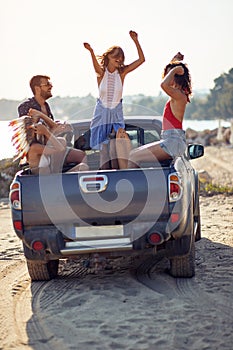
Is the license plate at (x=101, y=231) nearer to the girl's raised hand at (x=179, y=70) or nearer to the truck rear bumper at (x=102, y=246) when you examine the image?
the truck rear bumper at (x=102, y=246)

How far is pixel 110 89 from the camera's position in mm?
7020

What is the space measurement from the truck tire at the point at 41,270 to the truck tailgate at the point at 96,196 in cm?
76

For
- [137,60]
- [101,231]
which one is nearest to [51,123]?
[137,60]

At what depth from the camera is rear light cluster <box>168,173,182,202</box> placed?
5.46m

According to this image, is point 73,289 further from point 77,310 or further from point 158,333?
point 158,333

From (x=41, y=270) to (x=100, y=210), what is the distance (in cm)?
114

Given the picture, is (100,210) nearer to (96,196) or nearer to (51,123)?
(96,196)

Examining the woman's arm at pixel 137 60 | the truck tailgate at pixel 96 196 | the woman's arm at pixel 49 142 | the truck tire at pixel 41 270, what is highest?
the woman's arm at pixel 137 60

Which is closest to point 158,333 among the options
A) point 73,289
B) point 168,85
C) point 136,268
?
point 73,289

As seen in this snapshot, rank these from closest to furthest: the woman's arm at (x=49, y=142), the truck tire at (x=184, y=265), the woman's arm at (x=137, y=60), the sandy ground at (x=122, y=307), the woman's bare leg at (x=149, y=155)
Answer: the sandy ground at (x=122, y=307) < the truck tire at (x=184, y=265) < the woman's arm at (x=49, y=142) < the woman's bare leg at (x=149, y=155) < the woman's arm at (x=137, y=60)

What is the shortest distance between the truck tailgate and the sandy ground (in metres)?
0.75

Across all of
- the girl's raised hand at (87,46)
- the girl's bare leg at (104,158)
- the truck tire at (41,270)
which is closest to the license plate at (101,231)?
the truck tire at (41,270)

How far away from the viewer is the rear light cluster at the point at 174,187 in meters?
5.46

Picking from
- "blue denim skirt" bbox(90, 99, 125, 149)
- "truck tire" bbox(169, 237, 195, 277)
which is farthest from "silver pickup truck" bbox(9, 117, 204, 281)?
"blue denim skirt" bbox(90, 99, 125, 149)
